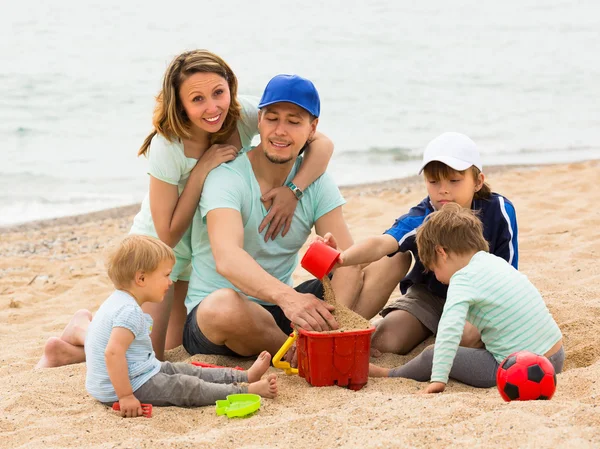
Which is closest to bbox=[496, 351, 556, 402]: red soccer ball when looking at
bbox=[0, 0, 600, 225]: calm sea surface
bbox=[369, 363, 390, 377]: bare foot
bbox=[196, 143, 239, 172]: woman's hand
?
bbox=[369, 363, 390, 377]: bare foot

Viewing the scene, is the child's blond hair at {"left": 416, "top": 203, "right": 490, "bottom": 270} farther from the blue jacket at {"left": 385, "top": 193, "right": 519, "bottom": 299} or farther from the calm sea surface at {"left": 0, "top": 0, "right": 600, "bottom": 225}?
the calm sea surface at {"left": 0, "top": 0, "right": 600, "bottom": 225}

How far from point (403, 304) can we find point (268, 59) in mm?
14137

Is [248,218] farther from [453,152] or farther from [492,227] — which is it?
[492,227]

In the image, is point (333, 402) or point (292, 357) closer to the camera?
point (333, 402)

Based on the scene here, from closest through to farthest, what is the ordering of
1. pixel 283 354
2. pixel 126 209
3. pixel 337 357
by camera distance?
pixel 337 357 → pixel 283 354 → pixel 126 209

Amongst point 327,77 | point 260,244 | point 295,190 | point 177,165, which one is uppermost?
point 327,77

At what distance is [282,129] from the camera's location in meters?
3.50

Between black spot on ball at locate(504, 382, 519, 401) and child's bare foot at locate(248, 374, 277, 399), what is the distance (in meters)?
0.91

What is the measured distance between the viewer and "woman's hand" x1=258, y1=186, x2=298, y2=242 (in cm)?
362

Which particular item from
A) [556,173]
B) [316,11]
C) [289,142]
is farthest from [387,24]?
[289,142]

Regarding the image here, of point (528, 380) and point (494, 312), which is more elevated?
point (494, 312)

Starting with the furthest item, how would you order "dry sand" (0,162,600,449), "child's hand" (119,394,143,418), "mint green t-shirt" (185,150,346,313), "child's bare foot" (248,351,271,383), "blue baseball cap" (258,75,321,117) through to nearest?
"mint green t-shirt" (185,150,346,313), "blue baseball cap" (258,75,321,117), "child's bare foot" (248,351,271,383), "child's hand" (119,394,143,418), "dry sand" (0,162,600,449)

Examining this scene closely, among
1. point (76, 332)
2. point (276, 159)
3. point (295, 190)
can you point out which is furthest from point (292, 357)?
point (76, 332)

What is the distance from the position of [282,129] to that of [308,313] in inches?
35.4
